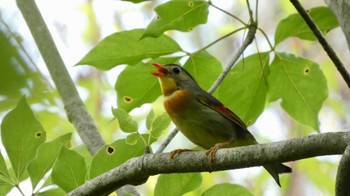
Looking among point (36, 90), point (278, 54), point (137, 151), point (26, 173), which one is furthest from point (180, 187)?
point (36, 90)

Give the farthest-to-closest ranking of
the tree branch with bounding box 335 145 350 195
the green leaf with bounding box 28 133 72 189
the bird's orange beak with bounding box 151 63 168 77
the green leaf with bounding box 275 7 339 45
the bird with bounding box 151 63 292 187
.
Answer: the bird's orange beak with bounding box 151 63 168 77 < the bird with bounding box 151 63 292 187 < the green leaf with bounding box 275 7 339 45 < the green leaf with bounding box 28 133 72 189 < the tree branch with bounding box 335 145 350 195

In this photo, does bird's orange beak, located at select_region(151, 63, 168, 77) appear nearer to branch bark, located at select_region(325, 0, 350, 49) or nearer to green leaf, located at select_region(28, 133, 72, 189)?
green leaf, located at select_region(28, 133, 72, 189)

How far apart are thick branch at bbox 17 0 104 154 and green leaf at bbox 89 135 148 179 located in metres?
0.80

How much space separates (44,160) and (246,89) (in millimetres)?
Answer: 1100

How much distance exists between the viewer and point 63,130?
16.6 feet

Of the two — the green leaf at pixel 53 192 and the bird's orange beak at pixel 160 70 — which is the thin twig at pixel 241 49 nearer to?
the bird's orange beak at pixel 160 70

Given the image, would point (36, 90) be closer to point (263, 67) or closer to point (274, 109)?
point (263, 67)

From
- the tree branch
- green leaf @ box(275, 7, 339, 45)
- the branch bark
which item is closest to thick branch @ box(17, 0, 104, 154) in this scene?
green leaf @ box(275, 7, 339, 45)

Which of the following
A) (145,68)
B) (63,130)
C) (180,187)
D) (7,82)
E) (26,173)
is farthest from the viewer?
(63,130)

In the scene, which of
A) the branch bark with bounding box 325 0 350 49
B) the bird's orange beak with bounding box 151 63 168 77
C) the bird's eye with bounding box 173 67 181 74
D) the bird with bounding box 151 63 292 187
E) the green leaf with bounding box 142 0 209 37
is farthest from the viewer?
the bird's eye with bounding box 173 67 181 74

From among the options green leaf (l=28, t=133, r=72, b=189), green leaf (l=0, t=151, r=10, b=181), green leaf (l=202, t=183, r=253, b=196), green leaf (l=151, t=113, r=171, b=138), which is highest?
green leaf (l=0, t=151, r=10, b=181)

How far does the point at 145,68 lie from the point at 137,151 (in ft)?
2.78

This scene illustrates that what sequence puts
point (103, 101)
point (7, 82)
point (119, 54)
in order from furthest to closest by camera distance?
point (103, 101) → point (119, 54) → point (7, 82)

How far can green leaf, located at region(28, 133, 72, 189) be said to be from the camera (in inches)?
88.1
